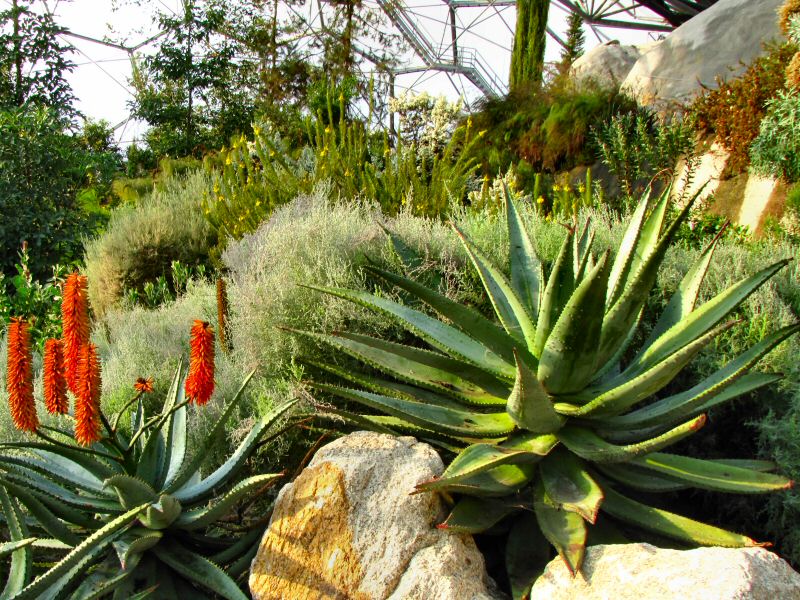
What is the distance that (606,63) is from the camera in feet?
53.8

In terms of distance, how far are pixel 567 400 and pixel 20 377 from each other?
1803 millimetres

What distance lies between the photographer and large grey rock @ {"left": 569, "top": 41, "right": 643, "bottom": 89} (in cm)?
1596

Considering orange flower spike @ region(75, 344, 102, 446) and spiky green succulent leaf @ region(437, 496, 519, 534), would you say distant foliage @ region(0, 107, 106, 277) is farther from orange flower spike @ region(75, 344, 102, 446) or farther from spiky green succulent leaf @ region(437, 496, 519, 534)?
spiky green succulent leaf @ region(437, 496, 519, 534)

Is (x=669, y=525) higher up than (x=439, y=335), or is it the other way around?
(x=439, y=335)

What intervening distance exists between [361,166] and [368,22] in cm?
1754

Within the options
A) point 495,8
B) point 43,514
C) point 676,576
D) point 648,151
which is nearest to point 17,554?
point 43,514

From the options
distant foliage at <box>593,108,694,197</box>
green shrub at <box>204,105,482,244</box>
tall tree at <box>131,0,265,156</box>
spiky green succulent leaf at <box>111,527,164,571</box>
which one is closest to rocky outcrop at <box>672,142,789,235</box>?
distant foliage at <box>593,108,694,197</box>

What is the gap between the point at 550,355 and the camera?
98.4 inches

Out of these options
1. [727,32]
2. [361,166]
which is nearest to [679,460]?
[361,166]

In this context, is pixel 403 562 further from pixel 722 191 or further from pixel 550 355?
pixel 722 191

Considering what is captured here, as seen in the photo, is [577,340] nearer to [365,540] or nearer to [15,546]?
[365,540]

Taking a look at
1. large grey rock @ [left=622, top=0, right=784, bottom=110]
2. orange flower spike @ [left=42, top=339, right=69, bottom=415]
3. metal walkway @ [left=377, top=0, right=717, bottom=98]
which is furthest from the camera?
metal walkway @ [left=377, top=0, right=717, bottom=98]

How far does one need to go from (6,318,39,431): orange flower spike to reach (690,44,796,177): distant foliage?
362 inches

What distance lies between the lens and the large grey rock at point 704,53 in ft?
42.3
